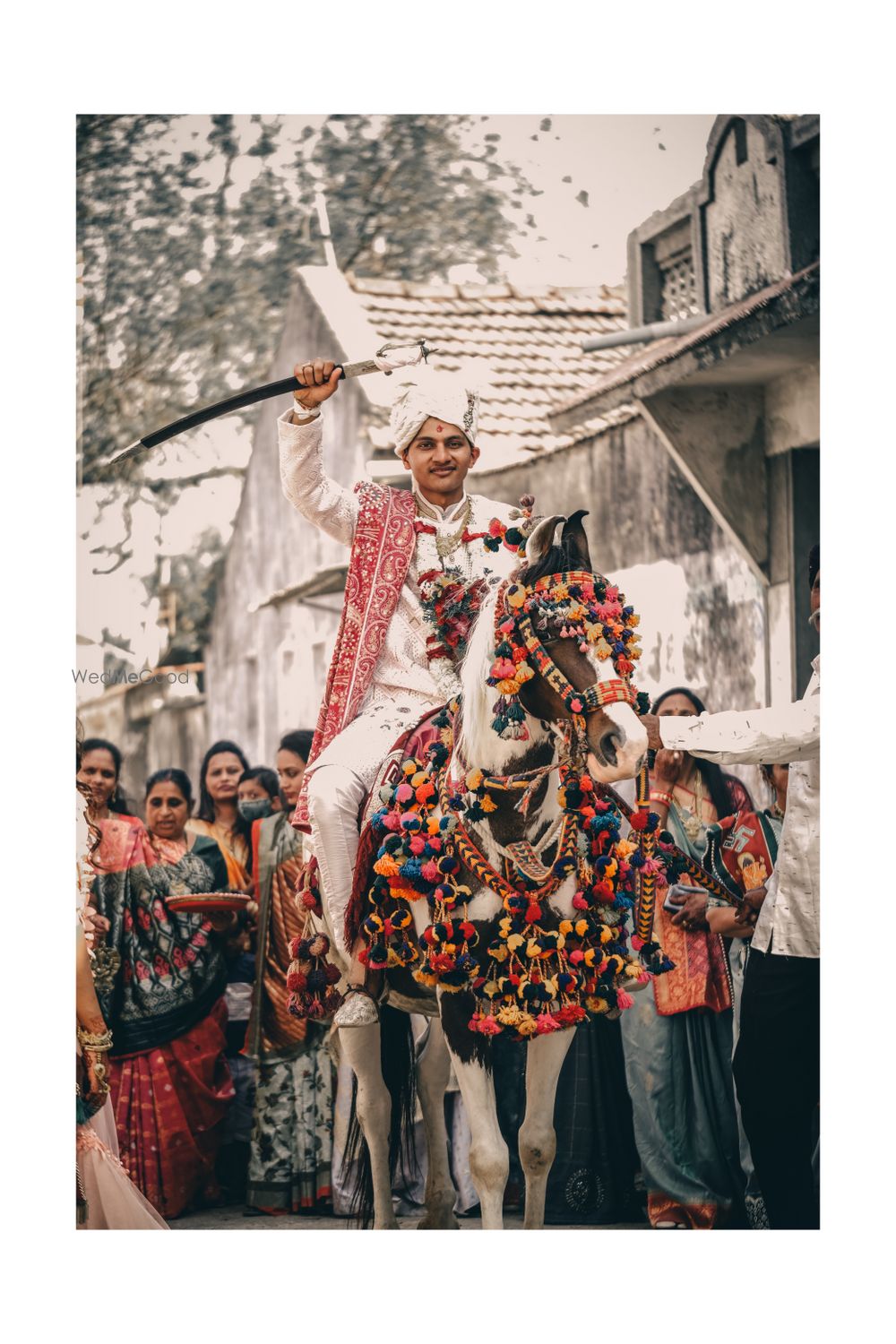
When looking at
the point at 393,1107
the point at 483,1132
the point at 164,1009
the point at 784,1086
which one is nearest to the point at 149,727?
the point at 164,1009

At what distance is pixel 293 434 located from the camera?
20.8ft

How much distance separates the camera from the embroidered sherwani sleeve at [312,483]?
635 centimetres

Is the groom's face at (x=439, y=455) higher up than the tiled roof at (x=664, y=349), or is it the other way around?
the tiled roof at (x=664, y=349)

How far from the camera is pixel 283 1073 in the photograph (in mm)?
7102

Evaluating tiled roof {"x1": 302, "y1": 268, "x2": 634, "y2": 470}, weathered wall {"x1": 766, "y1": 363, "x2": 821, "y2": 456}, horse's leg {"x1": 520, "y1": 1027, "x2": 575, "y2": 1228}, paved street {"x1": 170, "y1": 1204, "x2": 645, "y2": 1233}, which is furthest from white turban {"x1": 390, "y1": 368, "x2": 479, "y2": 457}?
paved street {"x1": 170, "y1": 1204, "x2": 645, "y2": 1233}

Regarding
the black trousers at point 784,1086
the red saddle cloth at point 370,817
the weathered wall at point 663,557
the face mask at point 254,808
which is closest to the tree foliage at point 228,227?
the weathered wall at point 663,557

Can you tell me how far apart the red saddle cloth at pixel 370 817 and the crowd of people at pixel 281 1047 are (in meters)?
1.05

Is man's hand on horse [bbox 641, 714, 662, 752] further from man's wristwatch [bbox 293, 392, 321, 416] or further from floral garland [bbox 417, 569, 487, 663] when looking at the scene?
man's wristwatch [bbox 293, 392, 321, 416]

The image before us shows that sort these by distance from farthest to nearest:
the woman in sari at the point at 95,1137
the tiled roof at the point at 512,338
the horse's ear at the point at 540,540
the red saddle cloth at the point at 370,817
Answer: the tiled roof at the point at 512,338
the woman in sari at the point at 95,1137
the red saddle cloth at the point at 370,817
the horse's ear at the point at 540,540

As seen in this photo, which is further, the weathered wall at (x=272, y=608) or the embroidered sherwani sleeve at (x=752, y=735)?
the weathered wall at (x=272, y=608)

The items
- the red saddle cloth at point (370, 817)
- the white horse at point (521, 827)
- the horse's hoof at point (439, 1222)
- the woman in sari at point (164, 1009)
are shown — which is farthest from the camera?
the woman in sari at point (164, 1009)

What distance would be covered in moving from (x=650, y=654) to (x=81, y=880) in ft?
8.19

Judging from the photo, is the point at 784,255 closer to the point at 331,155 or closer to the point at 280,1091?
the point at 331,155

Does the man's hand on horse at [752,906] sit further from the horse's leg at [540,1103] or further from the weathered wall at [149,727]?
the weathered wall at [149,727]
